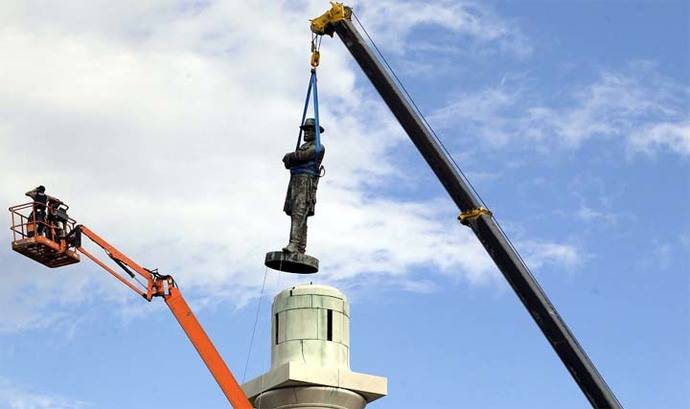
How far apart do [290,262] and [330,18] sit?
10.3m

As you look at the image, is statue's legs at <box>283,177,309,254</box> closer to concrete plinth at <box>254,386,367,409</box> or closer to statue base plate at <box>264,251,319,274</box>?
statue base plate at <box>264,251,319,274</box>

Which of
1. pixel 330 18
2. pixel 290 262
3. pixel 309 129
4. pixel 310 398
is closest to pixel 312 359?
pixel 310 398

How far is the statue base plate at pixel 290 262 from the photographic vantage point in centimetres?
3919

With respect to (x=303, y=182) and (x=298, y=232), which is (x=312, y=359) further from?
(x=303, y=182)

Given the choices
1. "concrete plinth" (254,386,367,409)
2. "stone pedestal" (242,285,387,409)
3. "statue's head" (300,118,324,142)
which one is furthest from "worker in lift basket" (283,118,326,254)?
"concrete plinth" (254,386,367,409)

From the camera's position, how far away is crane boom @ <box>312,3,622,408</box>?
40.7 metres

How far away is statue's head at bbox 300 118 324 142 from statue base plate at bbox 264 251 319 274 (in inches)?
150

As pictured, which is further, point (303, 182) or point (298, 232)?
point (303, 182)

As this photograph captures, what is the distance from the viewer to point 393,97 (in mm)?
45000

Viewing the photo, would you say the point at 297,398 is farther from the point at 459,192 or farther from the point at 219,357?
the point at 459,192

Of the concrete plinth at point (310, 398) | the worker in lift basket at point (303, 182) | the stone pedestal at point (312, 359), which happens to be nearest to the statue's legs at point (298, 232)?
the worker in lift basket at point (303, 182)

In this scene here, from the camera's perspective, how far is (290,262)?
39188 millimetres

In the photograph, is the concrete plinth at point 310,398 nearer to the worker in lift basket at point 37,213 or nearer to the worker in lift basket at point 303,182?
the worker in lift basket at point 303,182

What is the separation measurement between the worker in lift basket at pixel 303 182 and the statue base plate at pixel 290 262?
449 millimetres
